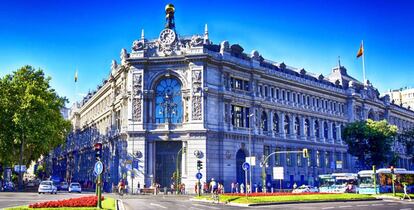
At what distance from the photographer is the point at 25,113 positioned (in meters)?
58.8

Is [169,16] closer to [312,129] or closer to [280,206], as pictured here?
[312,129]

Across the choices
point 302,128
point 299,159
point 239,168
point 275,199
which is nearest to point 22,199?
point 275,199

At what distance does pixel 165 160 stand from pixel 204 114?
25.1ft

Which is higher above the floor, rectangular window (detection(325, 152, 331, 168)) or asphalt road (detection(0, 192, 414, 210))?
rectangular window (detection(325, 152, 331, 168))

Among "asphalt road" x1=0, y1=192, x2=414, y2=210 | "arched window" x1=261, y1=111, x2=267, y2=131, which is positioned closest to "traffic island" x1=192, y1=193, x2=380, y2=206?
"asphalt road" x1=0, y1=192, x2=414, y2=210

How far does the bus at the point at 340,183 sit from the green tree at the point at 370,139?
9.50 metres

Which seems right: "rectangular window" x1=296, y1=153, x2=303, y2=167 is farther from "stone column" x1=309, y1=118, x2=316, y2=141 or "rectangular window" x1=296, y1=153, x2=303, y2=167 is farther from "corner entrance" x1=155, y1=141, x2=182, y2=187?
"corner entrance" x1=155, y1=141, x2=182, y2=187

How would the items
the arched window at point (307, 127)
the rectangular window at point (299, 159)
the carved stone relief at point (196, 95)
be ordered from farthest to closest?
the arched window at point (307, 127) → the rectangular window at point (299, 159) → the carved stone relief at point (196, 95)

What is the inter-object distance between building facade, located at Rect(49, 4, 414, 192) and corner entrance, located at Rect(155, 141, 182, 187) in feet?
0.41

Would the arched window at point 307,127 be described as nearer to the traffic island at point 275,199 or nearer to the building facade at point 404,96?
the traffic island at point 275,199

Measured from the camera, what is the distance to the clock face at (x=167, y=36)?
57.4m

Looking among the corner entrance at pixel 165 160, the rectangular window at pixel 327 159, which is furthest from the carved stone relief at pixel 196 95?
the rectangular window at pixel 327 159

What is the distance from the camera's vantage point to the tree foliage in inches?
2301

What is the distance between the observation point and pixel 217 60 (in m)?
57.4
